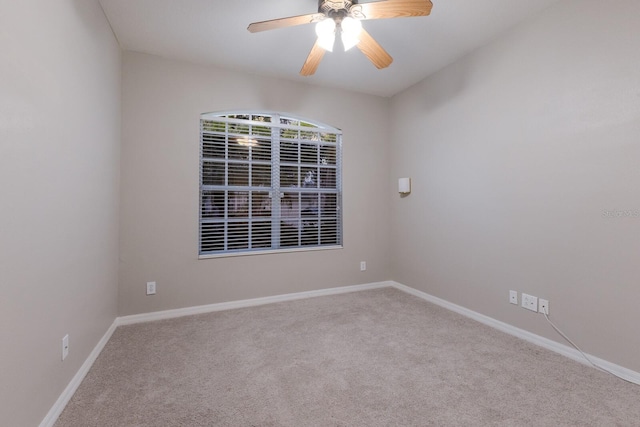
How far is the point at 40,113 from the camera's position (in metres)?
1.37

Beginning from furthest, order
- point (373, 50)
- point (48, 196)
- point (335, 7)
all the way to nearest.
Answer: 1. point (373, 50)
2. point (335, 7)
3. point (48, 196)

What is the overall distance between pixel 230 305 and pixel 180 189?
1385mm

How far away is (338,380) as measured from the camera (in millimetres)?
1794

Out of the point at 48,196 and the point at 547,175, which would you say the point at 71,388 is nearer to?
the point at 48,196

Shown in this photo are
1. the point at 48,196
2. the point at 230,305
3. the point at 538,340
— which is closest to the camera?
the point at 48,196

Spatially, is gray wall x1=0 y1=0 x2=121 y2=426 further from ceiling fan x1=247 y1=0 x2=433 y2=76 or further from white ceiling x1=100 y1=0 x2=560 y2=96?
ceiling fan x1=247 y1=0 x2=433 y2=76

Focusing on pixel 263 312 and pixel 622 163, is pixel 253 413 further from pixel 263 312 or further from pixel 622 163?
pixel 622 163

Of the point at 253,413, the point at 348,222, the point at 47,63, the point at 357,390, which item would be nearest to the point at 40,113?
the point at 47,63

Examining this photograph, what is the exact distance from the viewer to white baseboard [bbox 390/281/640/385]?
1.82 meters

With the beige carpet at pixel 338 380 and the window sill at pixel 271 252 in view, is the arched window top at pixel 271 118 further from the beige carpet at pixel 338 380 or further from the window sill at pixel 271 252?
the beige carpet at pixel 338 380

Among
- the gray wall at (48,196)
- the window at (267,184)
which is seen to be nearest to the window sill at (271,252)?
the window at (267,184)

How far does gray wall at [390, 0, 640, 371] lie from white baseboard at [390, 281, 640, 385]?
0.16 feet

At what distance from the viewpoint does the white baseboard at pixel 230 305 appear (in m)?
2.76

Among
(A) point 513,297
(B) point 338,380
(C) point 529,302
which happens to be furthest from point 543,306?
(B) point 338,380
